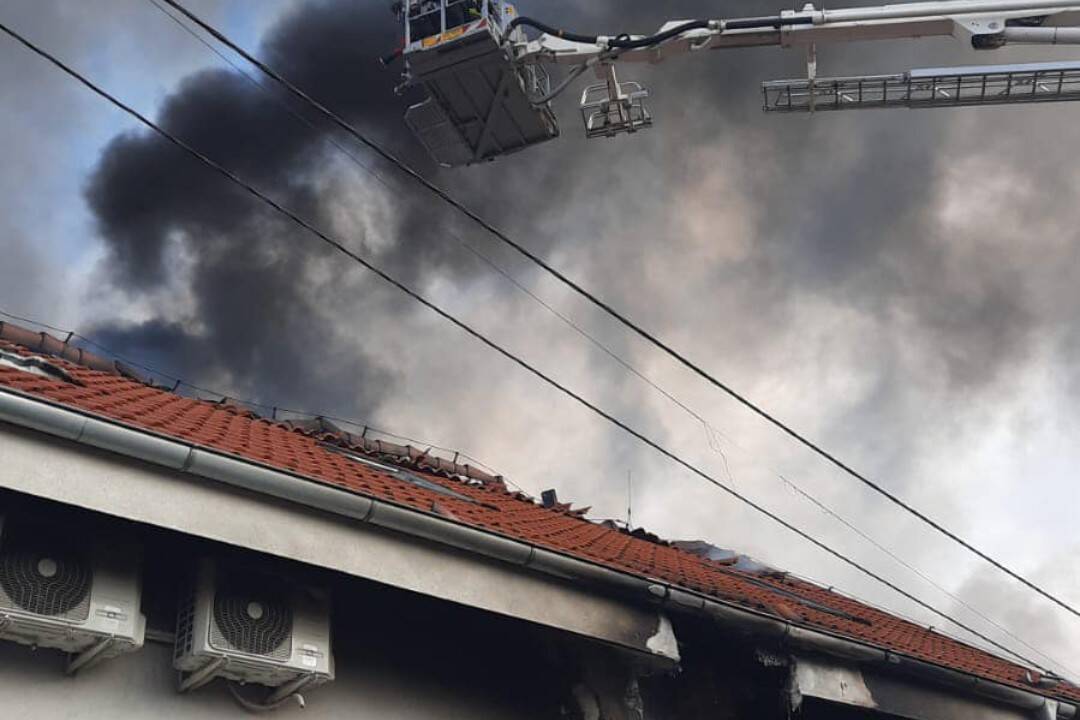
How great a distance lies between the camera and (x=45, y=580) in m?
5.05

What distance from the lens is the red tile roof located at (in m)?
6.08

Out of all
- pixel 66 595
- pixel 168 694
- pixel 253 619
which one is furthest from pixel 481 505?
A: pixel 66 595

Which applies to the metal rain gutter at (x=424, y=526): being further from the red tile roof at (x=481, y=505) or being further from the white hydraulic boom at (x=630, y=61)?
the white hydraulic boom at (x=630, y=61)

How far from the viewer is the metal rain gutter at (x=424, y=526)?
4.87 metres

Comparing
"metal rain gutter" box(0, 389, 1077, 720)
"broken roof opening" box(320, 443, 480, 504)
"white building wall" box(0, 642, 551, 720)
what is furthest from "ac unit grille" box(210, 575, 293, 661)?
"broken roof opening" box(320, 443, 480, 504)

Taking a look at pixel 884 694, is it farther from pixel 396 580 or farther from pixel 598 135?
pixel 598 135

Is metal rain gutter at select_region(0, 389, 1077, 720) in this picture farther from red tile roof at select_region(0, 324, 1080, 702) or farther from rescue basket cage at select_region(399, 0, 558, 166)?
rescue basket cage at select_region(399, 0, 558, 166)

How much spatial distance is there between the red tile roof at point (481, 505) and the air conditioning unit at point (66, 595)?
1.88 ft

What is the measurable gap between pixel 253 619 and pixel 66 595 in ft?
2.82

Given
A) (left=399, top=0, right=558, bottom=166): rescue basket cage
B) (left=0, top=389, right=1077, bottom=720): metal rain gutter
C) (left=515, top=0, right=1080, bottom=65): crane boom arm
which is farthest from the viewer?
(left=399, top=0, right=558, bottom=166): rescue basket cage

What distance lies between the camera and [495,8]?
36.7 ft

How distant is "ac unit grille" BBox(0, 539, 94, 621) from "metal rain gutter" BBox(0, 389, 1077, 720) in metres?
0.55

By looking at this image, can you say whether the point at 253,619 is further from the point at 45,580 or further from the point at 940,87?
the point at 940,87

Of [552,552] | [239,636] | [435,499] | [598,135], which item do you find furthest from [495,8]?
[239,636]
